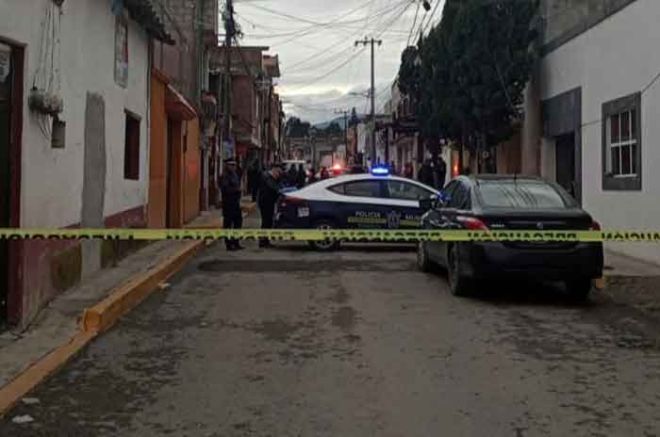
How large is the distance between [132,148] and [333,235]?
23.5 ft

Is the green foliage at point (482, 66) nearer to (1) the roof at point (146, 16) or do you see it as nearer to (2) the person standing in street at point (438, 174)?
(2) the person standing in street at point (438, 174)

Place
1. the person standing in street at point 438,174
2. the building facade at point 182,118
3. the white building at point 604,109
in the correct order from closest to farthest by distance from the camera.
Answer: the white building at point 604,109 → the building facade at point 182,118 → the person standing in street at point 438,174

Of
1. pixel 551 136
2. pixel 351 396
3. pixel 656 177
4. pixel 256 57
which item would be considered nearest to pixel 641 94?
pixel 656 177

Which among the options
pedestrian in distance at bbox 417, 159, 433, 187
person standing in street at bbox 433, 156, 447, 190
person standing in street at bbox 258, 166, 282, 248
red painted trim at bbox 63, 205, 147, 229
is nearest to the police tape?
red painted trim at bbox 63, 205, 147, 229

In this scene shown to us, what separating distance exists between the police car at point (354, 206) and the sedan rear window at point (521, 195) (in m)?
5.85

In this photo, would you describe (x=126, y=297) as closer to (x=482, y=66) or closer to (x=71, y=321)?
(x=71, y=321)

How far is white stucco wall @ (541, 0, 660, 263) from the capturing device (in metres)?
15.0

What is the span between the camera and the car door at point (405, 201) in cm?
1811

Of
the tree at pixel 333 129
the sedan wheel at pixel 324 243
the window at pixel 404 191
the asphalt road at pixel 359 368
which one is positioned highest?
the tree at pixel 333 129

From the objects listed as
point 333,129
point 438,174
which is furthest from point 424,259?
point 333,129

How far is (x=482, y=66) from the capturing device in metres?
22.0

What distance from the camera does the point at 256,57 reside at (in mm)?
63719

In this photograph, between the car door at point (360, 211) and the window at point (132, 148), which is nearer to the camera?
the window at point (132, 148)

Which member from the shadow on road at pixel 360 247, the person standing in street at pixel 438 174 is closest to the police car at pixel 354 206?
the shadow on road at pixel 360 247
